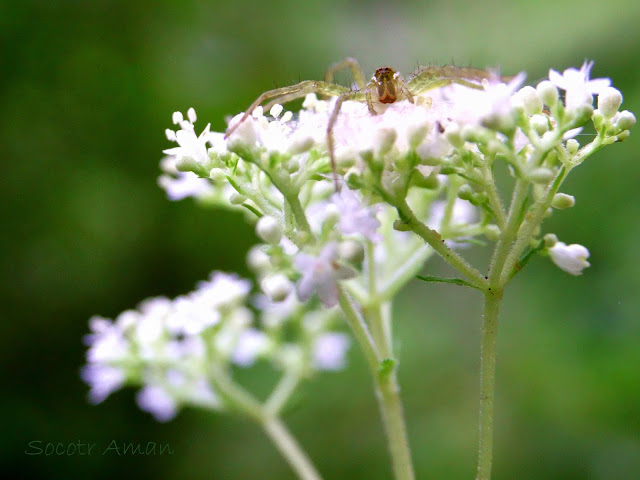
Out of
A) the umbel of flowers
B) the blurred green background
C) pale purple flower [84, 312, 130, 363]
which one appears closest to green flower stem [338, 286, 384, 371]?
the umbel of flowers

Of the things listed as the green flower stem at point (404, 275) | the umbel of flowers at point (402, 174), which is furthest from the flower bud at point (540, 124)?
the green flower stem at point (404, 275)

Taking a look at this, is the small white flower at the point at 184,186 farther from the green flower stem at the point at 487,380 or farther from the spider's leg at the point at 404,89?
the green flower stem at the point at 487,380


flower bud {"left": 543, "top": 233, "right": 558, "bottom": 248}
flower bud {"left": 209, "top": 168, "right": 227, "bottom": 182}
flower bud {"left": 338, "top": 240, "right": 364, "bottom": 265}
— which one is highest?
flower bud {"left": 209, "top": 168, "right": 227, "bottom": 182}

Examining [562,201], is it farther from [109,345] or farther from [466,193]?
[109,345]

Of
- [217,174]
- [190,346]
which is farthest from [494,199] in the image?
[190,346]

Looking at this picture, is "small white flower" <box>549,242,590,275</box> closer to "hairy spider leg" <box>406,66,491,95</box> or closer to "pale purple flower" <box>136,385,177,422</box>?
"hairy spider leg" <box>406,66,491,95</box>

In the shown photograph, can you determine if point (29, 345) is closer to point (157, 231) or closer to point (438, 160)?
point (157, 231)

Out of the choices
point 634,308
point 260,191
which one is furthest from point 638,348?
point 260,191

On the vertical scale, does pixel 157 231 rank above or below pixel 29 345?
above
